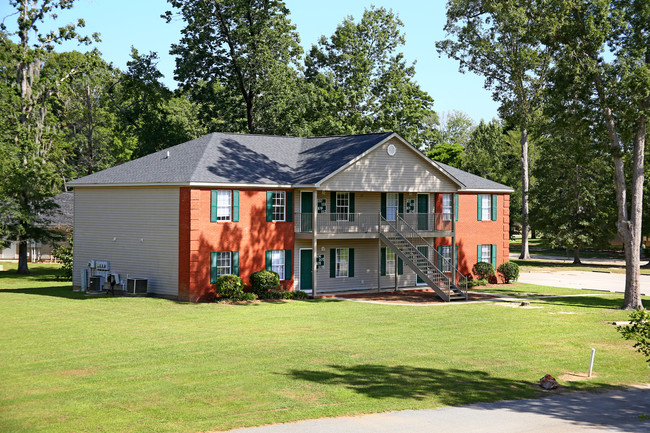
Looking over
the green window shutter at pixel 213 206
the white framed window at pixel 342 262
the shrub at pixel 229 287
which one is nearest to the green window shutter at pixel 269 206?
the green window shutter at pixel 213 206

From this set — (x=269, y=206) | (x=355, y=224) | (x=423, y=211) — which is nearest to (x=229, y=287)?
(x=269, y=206)

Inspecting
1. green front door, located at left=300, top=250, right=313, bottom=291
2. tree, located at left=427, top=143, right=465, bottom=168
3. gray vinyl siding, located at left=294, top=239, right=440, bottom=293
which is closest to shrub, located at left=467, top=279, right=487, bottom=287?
gray vinyl siding, located at left=294, top=239, right=440, bottom=293

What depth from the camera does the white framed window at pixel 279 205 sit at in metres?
36.1

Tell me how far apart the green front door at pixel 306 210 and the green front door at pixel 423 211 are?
705 centimetres

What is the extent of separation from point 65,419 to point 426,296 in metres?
26.4

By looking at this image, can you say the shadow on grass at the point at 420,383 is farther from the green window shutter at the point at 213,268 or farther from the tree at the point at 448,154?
the tree at the point at 448,154

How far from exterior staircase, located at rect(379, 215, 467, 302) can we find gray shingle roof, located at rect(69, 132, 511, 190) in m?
4.40

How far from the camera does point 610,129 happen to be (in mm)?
33094

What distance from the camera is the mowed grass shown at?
14.5 metres

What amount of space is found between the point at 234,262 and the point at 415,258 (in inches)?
380

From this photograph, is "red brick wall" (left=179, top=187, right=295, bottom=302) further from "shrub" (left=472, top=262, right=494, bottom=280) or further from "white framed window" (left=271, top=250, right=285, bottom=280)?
"shrub" (left=472, top=262, right=494, bottom=280)

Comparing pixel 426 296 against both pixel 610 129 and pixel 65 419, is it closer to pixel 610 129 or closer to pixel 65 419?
pixel 610 129

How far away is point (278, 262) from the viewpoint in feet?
118

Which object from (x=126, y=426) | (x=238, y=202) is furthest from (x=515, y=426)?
(x=238, y=202)
